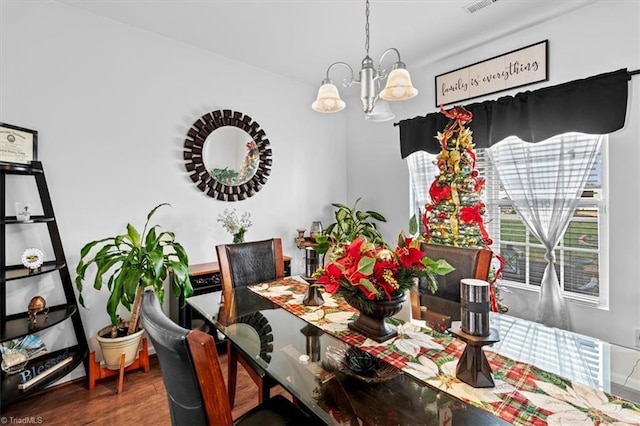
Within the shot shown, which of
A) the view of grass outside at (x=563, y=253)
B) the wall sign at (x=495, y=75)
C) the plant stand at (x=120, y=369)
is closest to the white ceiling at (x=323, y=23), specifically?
the wall sign at (x=495, y=75)

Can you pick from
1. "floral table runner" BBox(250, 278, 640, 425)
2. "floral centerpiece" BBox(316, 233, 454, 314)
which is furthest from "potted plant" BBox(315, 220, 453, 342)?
"floral table runner" BBox(250, 278, 640, 425)

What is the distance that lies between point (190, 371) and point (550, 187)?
2.76m

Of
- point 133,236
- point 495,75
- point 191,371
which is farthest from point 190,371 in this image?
point 495,75

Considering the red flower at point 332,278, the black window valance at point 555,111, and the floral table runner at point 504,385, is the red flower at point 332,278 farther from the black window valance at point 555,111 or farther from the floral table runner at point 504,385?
the black window valance at point 555,111

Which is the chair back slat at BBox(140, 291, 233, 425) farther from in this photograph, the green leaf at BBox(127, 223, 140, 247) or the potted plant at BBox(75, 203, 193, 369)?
the green leaf at BBox(127, 223, 140, 247)

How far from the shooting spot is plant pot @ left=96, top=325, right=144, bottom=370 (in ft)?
7.19

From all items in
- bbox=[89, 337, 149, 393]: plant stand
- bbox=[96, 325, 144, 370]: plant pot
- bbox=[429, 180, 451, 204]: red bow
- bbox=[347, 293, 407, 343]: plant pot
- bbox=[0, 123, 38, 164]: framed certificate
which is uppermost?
bbox=[0, 123, 38, 164]: framed certificate

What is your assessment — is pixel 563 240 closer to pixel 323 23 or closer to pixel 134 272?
pixel 323 23

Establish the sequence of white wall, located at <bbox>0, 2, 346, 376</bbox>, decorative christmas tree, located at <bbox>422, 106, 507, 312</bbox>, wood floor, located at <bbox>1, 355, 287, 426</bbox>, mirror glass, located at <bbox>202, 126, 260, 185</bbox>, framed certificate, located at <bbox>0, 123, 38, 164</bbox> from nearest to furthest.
A: 1. wood floor, located at <bbox>1, 355, 287, 426</bbox>
2. framed certificate, located at <bbox>0, 123, 38, 164</bbox>
3. white wall, located at <bbox>0, 2, 346, 376</bbox>
4. decorative christmas tree, located at <bbox>422, 106, 507, 312</bbox>
5. mirror glass, located at <bbox>202, 126, 260, 185</bbox>

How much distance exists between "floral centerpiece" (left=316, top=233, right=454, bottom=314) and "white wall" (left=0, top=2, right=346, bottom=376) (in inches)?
85.4

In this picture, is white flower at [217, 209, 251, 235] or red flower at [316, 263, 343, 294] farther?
white flower at [217, 209, 251, 235]

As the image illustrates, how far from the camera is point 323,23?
8.27ft

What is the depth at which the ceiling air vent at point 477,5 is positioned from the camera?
2.24 metres

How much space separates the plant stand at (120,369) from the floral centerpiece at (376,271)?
1919 millimetres
